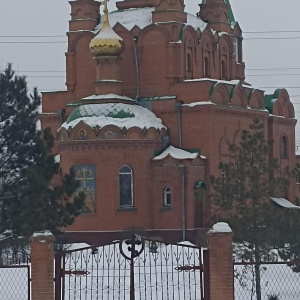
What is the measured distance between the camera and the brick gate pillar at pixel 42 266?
47.9 feet

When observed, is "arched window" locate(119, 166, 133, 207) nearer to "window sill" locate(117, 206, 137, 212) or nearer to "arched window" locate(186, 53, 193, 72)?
"window sill" locate(117, 206, 137, 212)

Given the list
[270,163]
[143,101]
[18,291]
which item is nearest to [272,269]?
[270,163]

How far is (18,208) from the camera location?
72.1ft

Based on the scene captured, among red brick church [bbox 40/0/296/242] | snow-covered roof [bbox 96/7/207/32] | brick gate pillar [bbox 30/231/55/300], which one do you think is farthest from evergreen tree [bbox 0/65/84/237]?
snow-covered roof [bbox 96/7/207/32]

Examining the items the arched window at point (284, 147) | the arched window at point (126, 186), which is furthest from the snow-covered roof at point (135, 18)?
the arched window at point (284, 147)

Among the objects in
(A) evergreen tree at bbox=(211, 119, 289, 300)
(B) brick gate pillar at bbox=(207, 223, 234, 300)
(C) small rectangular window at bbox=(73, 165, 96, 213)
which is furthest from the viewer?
(C) small rectangular window at bbox=(73, 165, 96, 213)

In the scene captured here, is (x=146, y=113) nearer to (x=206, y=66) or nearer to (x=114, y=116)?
(x=114, y=116)

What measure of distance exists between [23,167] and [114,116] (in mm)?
11465

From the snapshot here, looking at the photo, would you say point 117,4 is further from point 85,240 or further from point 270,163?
point 270,163

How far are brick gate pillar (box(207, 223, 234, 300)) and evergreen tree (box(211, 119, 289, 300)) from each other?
24.4ft

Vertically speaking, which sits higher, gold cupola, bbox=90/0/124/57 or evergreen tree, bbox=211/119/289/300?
gold cupola, bbox=90/0/124/57

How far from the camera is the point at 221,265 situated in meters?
14.6

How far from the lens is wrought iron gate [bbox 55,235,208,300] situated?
575 inches

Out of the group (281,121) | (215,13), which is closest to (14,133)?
(215,13)
